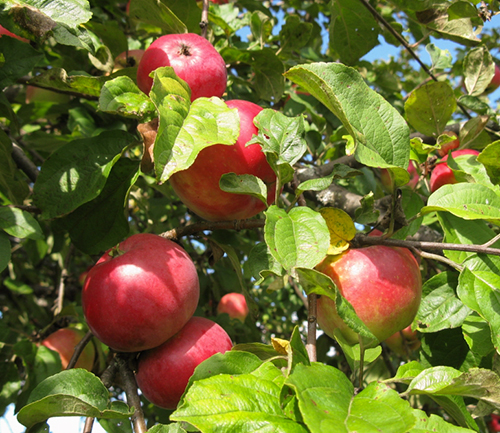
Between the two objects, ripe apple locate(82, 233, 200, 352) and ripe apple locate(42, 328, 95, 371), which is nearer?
ripe apple locate(82, 233, 200, 352)

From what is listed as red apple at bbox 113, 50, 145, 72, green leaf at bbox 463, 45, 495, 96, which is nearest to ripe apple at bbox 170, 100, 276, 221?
red apple at bbox 113, 50, 145, 72

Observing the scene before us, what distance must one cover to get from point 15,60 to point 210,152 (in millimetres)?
684

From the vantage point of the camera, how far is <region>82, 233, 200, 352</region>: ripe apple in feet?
3.28

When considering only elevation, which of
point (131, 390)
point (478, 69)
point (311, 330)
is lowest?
point (131, 390)

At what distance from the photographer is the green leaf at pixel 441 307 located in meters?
1.07

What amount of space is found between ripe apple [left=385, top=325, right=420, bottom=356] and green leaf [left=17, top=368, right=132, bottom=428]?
51.4 inches

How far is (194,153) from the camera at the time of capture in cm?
80

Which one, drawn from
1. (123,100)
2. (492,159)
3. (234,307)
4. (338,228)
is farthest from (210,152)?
(234,307)

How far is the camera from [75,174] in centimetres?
116

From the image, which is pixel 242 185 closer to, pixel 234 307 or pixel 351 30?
pixel 351 30

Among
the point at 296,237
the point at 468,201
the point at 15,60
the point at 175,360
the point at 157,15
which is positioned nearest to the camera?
the point at 296,237

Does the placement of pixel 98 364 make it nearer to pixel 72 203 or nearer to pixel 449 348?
pixel 72 203

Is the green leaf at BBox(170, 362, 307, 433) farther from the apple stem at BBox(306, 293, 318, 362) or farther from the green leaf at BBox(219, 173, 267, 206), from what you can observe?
the green leaf at BBox(219, 173, 267, 206)

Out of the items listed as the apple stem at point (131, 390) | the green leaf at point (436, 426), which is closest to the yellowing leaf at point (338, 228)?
the green leaf at point (436, 426)
